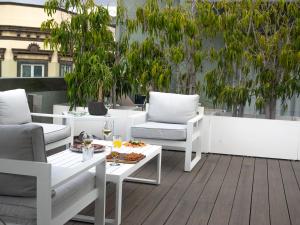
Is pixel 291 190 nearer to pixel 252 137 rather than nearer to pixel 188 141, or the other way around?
pixel 188 141

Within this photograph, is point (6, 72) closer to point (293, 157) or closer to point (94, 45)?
point (94, 45)

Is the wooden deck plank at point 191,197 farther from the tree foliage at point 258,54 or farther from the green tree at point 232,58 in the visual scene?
the tree foliage at point 258,54

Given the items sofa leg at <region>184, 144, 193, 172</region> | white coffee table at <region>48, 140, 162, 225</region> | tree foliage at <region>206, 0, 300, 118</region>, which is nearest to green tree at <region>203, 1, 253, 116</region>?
tree foliage at <region>206, 0, 300, 118</region>

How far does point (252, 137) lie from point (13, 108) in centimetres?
314

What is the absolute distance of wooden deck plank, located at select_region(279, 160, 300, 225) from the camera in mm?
3676

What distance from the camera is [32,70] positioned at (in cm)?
654

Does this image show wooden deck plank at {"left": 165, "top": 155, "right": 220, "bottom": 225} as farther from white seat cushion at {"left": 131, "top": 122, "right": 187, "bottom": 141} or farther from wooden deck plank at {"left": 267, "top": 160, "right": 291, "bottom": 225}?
wooden deck plank at {"left": 267, "top": 160, "right": 291, "bottom": 225}

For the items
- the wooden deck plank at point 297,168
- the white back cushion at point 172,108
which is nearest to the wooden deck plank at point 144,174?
the white back cushion at point 172,108

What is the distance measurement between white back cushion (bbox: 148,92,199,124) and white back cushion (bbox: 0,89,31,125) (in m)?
1.62

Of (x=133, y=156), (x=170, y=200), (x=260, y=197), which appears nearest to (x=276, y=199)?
(x=260, y=197)

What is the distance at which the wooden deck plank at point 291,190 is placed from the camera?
12.1ft

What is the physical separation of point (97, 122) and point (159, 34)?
1.51 meters

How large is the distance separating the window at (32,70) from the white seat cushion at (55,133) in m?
1.76

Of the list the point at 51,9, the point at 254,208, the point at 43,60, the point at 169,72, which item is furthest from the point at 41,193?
the point at 43,60
